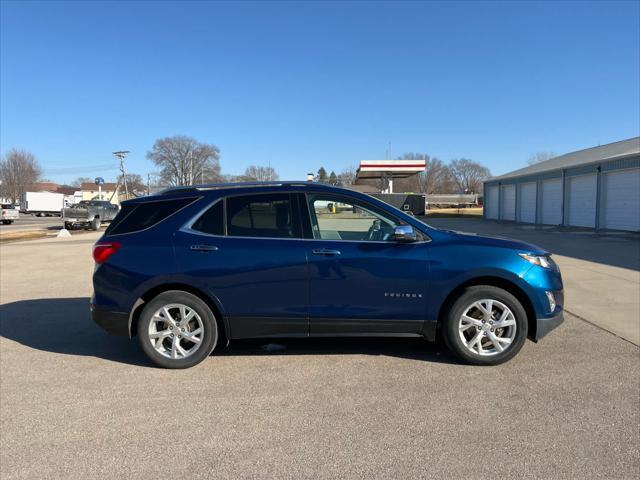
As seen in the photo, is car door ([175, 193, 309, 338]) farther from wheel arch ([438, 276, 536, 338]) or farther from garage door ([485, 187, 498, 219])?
garage door ([485, 187, 498, 219])

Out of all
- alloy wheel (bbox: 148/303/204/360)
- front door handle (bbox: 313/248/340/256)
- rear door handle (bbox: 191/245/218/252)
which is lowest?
alloy wheel (bbox: 148/303/204/360)

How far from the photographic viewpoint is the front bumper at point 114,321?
4.57 meters

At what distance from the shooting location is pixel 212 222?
4.62 metres

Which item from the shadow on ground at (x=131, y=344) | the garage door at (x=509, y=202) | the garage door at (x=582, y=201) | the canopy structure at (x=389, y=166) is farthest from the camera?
the canopy structure at (x=389, y=166)

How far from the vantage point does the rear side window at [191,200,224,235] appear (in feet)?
15.0

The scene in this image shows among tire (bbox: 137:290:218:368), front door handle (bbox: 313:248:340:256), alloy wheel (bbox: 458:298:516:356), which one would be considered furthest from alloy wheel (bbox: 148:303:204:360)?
alloy wheel (bbox: 458:298:516:356)

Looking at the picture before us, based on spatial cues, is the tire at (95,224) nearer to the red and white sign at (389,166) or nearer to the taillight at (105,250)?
the red and white sign at (389,166)

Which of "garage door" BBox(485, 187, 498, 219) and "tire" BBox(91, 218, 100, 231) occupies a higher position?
"garage door" BBox(485, 187, 498, 219)

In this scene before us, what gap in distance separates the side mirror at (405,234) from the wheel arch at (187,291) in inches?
71.9

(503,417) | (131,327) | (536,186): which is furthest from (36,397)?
(536,186)

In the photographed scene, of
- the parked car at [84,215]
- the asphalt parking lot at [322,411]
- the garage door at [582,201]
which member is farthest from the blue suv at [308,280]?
the parked car at [84,215]

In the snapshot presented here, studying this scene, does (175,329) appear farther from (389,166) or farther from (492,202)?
(492,202)

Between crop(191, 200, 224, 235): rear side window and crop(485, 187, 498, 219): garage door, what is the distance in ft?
126

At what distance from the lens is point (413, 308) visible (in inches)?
176
